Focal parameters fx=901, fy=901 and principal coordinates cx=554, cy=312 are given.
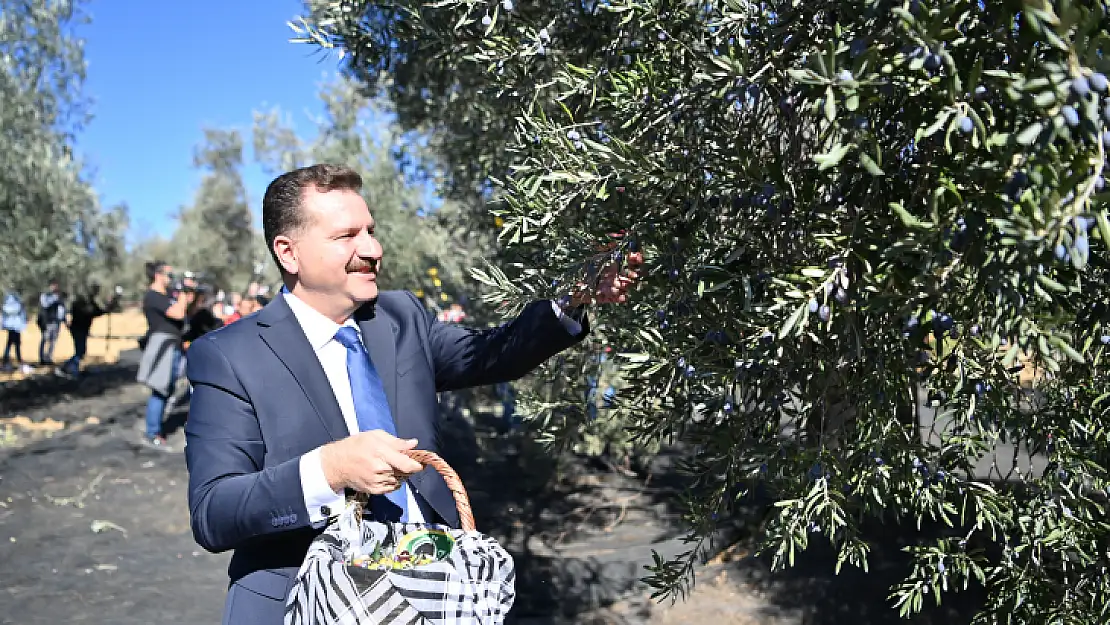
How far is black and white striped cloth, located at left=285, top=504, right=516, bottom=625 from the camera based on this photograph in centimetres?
193

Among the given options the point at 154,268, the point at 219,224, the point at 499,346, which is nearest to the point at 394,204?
the point at 154,268

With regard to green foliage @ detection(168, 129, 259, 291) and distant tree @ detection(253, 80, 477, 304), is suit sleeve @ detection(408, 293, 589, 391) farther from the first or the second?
green foliage @ detection(168, 129, 259, 291)

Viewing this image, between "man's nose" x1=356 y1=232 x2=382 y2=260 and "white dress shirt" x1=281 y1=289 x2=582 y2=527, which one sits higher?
"man's nose" x1=356 y1=232 x2=382 y2=260

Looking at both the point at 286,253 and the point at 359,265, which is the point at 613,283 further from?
the point at 286,253

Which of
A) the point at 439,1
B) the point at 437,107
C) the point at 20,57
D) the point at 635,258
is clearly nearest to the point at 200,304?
the point at 20,57

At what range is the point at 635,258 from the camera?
2.66 meters

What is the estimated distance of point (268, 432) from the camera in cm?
242

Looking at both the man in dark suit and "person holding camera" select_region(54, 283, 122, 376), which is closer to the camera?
the man in dark suit

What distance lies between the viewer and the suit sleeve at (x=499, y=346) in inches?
112

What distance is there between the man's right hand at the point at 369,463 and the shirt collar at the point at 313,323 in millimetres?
542

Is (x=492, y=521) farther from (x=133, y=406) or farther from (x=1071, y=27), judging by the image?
(x=133, y=406)

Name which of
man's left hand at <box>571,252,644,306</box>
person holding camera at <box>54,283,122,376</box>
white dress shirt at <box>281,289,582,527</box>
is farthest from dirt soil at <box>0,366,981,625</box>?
person holding camera at <box>54,283,122,376</box>

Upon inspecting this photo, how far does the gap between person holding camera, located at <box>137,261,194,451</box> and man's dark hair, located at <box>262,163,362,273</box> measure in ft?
33.0

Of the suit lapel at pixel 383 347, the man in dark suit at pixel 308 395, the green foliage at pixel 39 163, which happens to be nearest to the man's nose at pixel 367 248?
the man in dark suit at pixel 308 395
